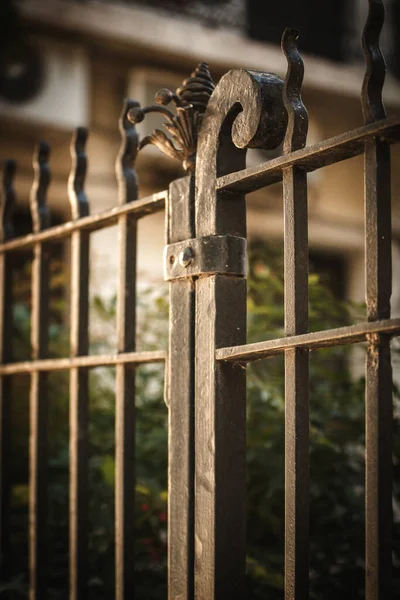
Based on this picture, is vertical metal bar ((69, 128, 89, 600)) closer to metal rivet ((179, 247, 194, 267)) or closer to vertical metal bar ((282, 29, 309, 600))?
metal rivet ((179, 247, 194, 267))

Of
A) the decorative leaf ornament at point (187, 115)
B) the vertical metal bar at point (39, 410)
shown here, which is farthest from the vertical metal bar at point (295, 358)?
the vertical metal bar at point (39, 410)

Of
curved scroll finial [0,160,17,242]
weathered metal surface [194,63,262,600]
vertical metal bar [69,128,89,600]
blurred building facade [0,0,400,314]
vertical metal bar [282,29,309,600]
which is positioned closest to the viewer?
vertical metal bar [282,29,309,600]

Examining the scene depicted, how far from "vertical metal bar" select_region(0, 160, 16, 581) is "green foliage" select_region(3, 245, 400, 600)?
11cm

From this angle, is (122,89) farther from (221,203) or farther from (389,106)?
(221,203)

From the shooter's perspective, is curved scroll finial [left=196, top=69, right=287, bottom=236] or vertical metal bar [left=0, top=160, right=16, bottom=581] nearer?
curved scroll finial [left=196, top=69, right=287, bottom=236]

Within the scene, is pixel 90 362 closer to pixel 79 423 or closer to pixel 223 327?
pixel 79 423

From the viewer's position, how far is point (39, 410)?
1709 millimetres

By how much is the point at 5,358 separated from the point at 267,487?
0.70 meters

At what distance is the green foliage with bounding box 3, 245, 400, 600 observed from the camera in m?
1.71

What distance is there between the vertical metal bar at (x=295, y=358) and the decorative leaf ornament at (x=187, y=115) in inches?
8.8

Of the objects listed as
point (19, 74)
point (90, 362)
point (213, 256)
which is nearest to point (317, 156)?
point (213, 256)

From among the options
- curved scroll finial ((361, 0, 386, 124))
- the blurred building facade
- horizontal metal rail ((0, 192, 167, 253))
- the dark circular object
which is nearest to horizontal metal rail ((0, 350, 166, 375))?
horizontal metal rail ((0, 192, 167, 253))

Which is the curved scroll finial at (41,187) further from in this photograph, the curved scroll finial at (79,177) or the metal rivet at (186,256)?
the metal rivet at (186,256)

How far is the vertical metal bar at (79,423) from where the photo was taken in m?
1.55
